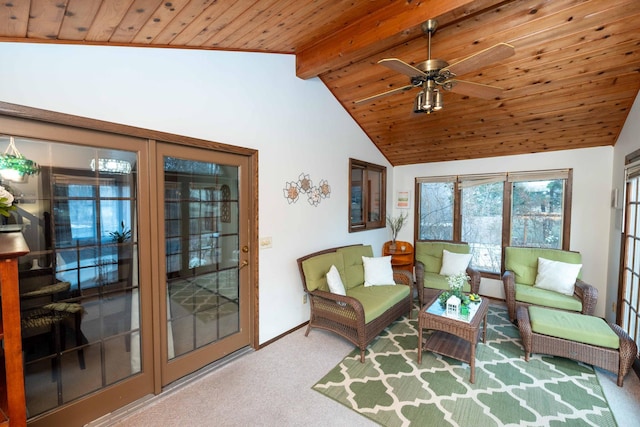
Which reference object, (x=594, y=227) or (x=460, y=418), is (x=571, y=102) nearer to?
(x=594, y=227)

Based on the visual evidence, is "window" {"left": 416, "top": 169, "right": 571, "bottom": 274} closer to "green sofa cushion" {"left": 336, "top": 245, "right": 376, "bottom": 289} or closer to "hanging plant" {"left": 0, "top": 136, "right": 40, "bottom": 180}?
"green sofa cushion" {"left": 336, "top": 245, "right": 376, "bottom": 289}

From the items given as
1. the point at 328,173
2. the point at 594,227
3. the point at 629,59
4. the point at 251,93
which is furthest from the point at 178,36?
the point at 594,227

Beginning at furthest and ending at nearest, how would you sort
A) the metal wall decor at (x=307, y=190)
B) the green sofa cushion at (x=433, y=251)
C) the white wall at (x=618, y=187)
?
the green sofa cushion at (x=433, y=251) < the metal wall decor at (x=307, y=190) < the white wall at (x=618, y=187)

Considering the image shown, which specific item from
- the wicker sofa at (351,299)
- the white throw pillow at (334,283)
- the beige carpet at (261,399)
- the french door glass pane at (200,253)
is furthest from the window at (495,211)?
the french door glass pane at (200,253)

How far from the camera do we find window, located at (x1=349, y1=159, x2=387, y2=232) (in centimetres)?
439

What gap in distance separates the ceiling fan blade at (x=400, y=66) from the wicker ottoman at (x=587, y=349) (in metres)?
2.64

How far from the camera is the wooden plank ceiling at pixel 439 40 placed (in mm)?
1697

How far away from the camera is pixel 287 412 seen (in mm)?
2033

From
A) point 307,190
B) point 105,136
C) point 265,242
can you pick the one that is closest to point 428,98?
point 307,190

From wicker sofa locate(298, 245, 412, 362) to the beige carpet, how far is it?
1.11 feet

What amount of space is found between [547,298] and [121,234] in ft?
14.7

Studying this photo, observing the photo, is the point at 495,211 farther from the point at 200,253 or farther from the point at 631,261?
the point at 200,253

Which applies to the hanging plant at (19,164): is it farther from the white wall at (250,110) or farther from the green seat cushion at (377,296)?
the green seat cushion at (377,296)

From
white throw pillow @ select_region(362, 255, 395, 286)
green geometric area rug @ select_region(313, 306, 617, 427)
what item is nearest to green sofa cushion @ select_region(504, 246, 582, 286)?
green geometric area rug @ select_region(313, 306, 617, 427)
